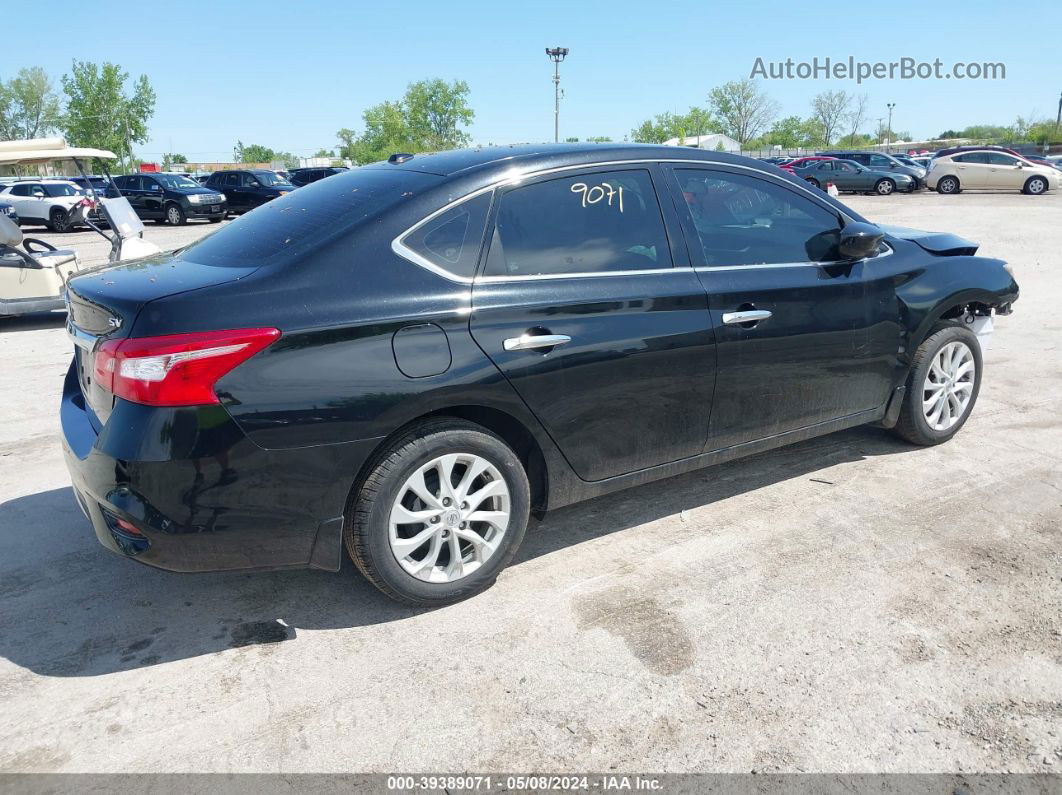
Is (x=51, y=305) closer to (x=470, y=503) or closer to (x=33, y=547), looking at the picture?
(x=33, y=547)

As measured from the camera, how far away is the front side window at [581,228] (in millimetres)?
3355

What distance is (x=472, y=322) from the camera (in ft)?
10.3

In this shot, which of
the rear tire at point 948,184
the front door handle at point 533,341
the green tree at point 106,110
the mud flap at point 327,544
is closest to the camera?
the mud flap at point 327,544

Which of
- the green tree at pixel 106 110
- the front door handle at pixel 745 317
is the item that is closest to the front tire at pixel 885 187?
the front door handle at pixel 745 317

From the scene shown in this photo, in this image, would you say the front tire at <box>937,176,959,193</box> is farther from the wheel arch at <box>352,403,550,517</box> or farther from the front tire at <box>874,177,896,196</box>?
the wheel arch at <box>352,403,550,517</box>

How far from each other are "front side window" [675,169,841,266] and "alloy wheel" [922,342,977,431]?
110cm

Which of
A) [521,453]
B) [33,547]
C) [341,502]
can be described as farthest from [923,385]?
[33,547]

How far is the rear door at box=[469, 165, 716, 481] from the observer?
3277 mm

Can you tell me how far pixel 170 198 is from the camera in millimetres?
26250

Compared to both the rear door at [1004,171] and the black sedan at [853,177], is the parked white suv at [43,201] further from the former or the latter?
the rear door at [1004,171]

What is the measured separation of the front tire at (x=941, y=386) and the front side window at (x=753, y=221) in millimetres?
945

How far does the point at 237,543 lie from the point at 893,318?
346 cm

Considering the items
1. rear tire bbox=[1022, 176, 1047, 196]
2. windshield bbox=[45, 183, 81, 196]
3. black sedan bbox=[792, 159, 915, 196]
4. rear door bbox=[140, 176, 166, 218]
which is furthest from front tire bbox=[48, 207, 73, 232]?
rear tire bbox=[1022, 176, 1047, 196]

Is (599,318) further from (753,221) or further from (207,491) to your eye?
(207,491)
